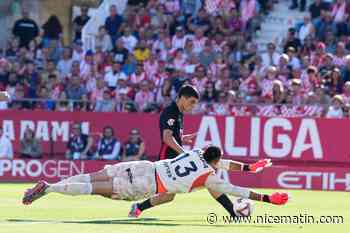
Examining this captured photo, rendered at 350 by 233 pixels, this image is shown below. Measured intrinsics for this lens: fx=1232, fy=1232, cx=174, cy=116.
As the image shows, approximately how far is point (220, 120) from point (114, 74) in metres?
3.38

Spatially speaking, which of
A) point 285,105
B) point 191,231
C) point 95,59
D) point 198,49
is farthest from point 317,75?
point 191,231

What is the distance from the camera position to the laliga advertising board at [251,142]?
27.7 meters

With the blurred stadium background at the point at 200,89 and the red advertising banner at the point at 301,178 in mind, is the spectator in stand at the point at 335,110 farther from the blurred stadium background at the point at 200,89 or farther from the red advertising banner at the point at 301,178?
the red advertising banner at the point at 301,178

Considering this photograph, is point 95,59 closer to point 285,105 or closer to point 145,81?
point 145,81

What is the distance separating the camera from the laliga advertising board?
27734 mm

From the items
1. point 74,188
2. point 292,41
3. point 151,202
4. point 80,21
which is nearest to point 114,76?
point 80,21

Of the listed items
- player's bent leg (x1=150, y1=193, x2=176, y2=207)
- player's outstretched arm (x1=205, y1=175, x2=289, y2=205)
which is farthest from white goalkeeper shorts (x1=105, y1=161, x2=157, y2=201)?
player's outstretched arm (x1=205, y1=175, x2=289, y2=205)

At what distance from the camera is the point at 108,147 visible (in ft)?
93.9

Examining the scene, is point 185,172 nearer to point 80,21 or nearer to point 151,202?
point 151,202

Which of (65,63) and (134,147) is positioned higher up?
(65,63)

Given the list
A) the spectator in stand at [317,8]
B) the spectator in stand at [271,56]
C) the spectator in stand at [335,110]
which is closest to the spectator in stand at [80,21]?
the spectator in stand at [271,56]

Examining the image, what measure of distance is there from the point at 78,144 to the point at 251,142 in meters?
4.06

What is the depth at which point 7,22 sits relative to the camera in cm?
3538

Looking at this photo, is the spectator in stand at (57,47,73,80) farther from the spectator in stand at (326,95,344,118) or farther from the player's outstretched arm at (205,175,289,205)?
the player's outstretched arm at (205,175,289,205)
